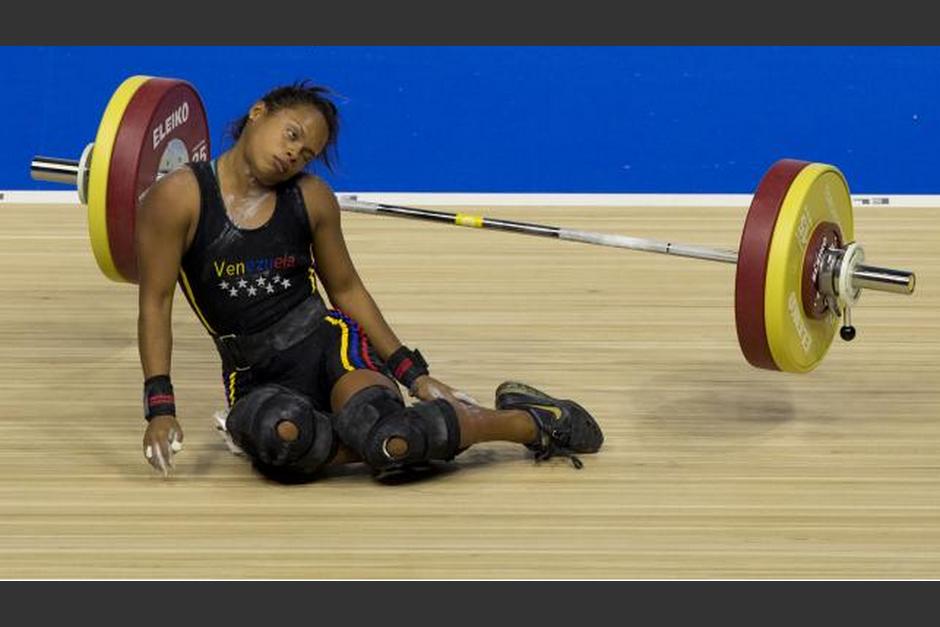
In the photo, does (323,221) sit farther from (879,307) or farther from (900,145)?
(900,145)

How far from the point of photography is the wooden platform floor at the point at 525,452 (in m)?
4.39

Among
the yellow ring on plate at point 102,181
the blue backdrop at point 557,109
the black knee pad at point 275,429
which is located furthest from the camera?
the blue backdrop at point 557,109

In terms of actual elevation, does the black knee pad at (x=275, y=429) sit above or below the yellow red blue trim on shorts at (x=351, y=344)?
below

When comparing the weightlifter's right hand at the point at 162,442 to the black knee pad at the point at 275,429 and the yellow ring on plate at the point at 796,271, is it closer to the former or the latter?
the black knee pad at the point at 275,429

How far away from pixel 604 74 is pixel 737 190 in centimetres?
54

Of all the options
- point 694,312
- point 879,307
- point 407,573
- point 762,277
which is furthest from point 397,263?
point 407,573

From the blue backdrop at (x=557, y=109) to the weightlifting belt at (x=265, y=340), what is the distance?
2276 millimetres

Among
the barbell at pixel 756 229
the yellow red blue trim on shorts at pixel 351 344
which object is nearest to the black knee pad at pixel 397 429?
the yellow red blue trim on shorts at pixel 351 344

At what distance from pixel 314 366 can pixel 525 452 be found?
468 mm

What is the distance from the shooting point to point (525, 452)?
16.2ft

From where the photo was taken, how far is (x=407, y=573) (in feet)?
14.1

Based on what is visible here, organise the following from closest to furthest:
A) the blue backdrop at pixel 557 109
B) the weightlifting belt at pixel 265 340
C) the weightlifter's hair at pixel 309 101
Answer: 1. the weightlifter's hair at pixel 309 101
2. the weightlifting belt at pixel 265 340
3. the blue backdrop at pixel 557 109

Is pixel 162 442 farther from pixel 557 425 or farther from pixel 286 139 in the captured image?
pixel 557 425

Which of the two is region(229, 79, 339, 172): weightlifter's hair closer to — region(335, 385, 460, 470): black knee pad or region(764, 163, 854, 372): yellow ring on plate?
region(335, 385, 460, 470): black knee pad
